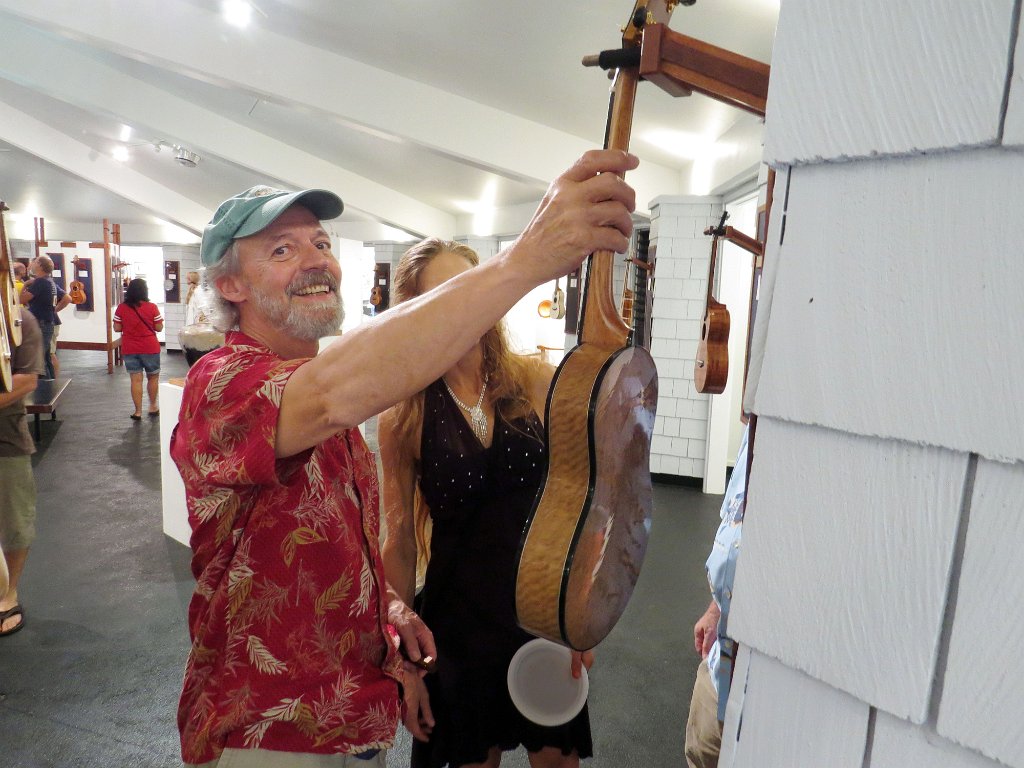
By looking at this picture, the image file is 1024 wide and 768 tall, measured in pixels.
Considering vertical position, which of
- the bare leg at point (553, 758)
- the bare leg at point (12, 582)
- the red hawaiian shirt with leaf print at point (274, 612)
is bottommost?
the bare leg at point (12, 582)

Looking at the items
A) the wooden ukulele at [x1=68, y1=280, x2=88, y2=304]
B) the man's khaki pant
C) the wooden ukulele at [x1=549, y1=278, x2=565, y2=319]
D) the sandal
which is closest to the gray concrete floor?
the sandal

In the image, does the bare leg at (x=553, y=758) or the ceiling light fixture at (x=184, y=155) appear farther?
the ceiling light fixture at (x=184, y=155)

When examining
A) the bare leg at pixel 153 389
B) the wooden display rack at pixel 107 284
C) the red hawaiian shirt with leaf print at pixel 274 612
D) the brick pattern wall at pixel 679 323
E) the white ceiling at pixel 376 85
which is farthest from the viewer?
the wooden display rack at pixel 107 284

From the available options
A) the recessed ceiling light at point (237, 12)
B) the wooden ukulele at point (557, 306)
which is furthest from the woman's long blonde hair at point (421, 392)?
the wooden ukulele at point (557, 306)

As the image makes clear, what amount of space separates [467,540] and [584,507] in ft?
2.74

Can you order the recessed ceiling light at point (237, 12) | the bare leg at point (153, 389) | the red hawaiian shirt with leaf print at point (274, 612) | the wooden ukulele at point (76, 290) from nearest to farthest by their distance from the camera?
the red hawaiian shirt with leaf print at point (274, 612) < the recessed ceiling light at point (237, 12) < the bare leg at point (153, 389) < the wooden ukulele at point (76, 290)

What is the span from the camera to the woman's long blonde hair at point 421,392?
137cm

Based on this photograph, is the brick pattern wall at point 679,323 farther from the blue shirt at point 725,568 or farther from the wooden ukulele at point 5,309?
the wooden ukulele at point 5,309

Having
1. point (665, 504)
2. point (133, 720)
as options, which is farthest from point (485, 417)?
point (665, 504)

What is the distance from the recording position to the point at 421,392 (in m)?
1.38

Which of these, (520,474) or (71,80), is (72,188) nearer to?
(71,80)

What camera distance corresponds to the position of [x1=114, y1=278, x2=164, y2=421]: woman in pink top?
638 centimetres

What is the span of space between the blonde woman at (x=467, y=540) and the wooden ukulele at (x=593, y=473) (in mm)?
713

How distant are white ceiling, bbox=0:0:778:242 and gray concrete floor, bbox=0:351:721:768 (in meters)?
2.49
